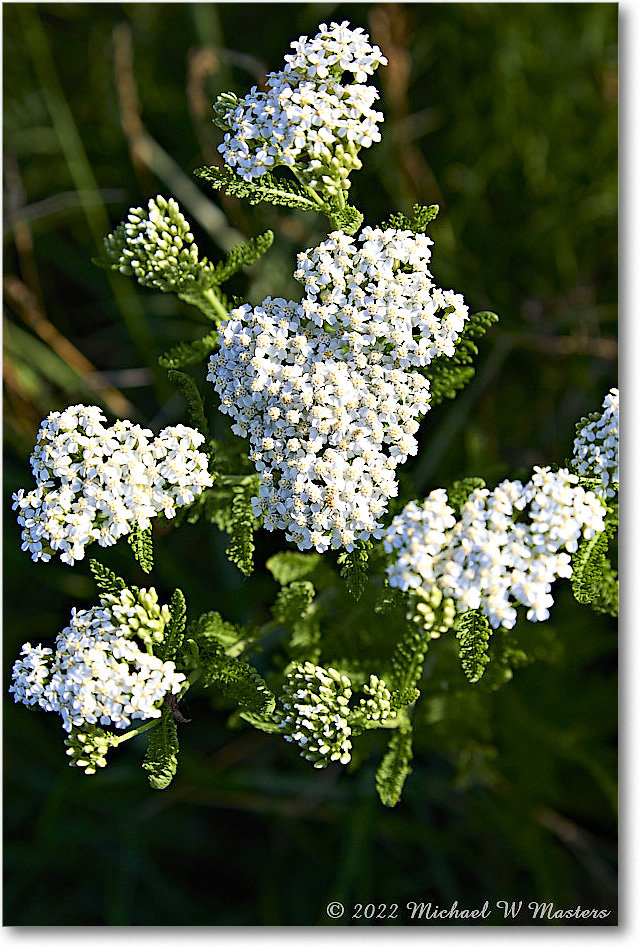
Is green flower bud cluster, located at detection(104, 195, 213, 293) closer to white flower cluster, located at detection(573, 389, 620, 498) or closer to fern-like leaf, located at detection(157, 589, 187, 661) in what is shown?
fern-like leaf, located at detection(157, 589, 187, 661)

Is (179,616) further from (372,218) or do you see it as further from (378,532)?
(372,218)

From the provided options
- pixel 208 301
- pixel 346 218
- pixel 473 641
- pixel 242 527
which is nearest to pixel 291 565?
pixel 242 527

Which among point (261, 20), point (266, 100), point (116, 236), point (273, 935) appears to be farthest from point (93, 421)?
point (261, 20)

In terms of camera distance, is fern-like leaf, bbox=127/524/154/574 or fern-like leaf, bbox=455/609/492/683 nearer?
fern-like leaf, bbox=455/609/492/683

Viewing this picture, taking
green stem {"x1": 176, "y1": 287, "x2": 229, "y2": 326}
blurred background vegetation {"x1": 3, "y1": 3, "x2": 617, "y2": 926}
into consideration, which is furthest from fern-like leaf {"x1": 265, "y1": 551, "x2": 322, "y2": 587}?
blurred background vegetation {"x1": 3, "y1": 3, "x2": 617, "y2": 926}

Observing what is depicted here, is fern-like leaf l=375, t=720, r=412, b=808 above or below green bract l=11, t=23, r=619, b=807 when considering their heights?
below

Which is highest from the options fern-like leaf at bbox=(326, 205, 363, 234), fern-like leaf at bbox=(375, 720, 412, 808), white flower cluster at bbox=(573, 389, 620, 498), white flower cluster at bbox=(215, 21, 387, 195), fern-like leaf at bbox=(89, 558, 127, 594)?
white flower cluster at bbox=(215, 21, 387, 195)
